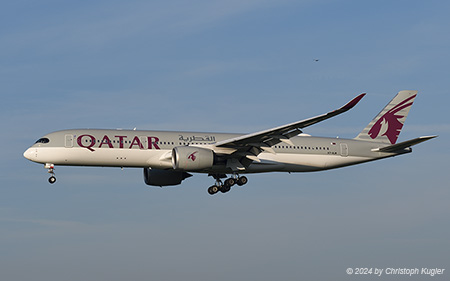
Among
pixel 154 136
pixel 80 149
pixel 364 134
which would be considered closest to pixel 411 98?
pixel 364 134

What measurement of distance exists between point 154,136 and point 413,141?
16194 millimetres

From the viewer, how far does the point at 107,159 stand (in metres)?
49.5

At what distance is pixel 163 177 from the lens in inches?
2175

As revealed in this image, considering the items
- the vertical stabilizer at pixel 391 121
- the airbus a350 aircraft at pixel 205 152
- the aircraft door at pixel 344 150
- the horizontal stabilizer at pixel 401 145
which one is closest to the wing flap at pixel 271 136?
the airbus a350 aircraft at pixel 205 152

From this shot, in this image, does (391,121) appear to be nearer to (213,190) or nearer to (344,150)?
(344,150)

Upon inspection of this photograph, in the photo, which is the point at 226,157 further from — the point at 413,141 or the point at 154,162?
the point at 413,141

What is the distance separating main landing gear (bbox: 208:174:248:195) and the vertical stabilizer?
9.61 m

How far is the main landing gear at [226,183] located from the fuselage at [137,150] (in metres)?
1.02

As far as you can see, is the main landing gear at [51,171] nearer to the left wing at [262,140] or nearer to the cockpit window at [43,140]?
the cockpit window at [43,140]

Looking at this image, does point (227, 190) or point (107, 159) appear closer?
point (107, 159)

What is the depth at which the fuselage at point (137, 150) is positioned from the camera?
49562 mm

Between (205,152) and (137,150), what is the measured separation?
4.20 meters

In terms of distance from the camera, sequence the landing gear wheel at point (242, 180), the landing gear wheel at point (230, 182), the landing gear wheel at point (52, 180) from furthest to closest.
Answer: the landing gear wheel at point (230, 182), the landing gear wheel at point (242, 180), the landing gear wheel at point (52, 180)

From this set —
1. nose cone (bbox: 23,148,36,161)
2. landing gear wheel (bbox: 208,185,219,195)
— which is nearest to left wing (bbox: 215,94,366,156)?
landing gear wheel (bbox: 208,185,219,195)
